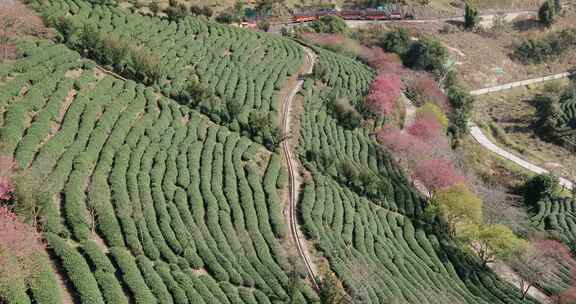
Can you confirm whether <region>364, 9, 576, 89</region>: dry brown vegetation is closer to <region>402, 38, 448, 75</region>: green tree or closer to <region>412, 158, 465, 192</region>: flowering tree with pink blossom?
<region>402, 38, 448, 75</region>: green tree

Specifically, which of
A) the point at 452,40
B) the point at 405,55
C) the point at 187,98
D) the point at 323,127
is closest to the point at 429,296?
the point at 323,127

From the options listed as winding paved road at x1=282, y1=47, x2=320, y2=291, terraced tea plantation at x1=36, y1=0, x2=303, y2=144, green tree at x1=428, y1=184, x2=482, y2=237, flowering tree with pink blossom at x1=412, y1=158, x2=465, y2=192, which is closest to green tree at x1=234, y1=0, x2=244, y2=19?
terraced tea plantation at x1=36, y1=0, x2=303, y2=144

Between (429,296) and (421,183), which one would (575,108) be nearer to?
(421,183)

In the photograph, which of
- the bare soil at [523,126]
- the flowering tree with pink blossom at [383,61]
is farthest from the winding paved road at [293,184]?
the bare soil at [523,126]

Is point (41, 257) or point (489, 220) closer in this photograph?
point (41, 257)

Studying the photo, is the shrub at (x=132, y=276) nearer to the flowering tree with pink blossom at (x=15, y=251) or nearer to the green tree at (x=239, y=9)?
the flowering tree with pink blossom at (x=15, y=251)

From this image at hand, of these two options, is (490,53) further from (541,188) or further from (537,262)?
(537,262)
